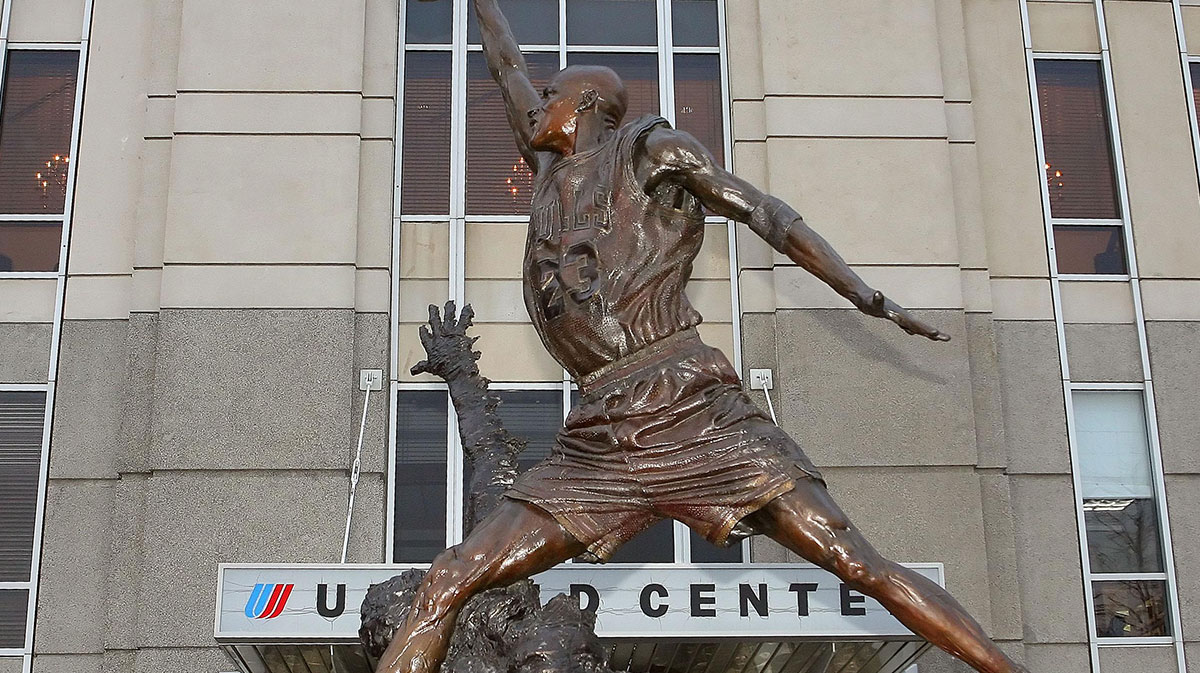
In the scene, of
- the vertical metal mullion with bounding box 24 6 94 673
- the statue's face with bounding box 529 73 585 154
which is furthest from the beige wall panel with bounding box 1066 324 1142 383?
the vertical metal mullion with bounding box 24 6 94 673

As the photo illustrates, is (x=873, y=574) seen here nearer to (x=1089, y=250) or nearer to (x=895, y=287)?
(x=895, y=287)

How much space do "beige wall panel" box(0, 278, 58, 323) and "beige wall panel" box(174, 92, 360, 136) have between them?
5.50 feet

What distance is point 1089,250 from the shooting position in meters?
12.4

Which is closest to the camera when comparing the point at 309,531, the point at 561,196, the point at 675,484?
the point at 675,484

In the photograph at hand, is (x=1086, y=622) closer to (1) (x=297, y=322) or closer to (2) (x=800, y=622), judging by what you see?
(2) (x=800, y=622)

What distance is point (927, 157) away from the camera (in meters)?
11.9

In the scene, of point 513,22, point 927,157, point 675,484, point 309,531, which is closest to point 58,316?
point 309,531

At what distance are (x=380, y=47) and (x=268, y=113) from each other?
3.70 ft

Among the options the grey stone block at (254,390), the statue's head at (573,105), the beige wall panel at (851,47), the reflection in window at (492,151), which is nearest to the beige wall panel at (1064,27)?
the beige wall panel at (851,47)

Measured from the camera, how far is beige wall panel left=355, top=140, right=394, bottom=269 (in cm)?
1165

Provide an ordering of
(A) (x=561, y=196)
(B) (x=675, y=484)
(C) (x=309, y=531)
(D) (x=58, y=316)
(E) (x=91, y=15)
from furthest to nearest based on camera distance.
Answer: (E) (x=91, y=15)
(D) (x=58, y=316)
(C) (x=309, y=531)
(A) (x=561, y=196)
(B) (x=675, y=484)

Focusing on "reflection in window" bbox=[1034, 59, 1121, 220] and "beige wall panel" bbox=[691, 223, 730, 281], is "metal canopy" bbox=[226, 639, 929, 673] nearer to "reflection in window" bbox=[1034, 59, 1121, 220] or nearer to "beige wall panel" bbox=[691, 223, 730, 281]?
"beige wall panel" bbox=[691, 223, 730, 281]

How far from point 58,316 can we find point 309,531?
2861 mm

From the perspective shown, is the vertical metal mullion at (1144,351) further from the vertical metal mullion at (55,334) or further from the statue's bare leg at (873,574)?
the vertical metal mullion at (55,334)
